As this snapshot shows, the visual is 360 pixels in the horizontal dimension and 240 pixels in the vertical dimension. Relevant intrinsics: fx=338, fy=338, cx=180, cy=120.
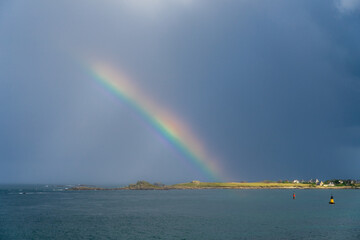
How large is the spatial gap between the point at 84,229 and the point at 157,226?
12978 mm

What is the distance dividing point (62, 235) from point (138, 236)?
1215 cm

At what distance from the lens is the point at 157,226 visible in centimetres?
6231

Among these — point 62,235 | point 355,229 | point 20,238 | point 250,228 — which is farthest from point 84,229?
point 355,229

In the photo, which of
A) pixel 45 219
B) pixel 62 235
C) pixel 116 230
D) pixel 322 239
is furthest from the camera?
pixel 45 219

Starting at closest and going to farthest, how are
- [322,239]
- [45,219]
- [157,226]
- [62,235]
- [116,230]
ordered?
1. [322,239]
2. [62,235]
3. [116,230]
4. [157,226]
5. [45,219]

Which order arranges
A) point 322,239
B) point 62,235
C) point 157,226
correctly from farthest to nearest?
point 157,226, point 62,235, point 322,239

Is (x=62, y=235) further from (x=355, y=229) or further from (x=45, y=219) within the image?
(x=355, y=229)

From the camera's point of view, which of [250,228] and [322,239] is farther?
[250,228]

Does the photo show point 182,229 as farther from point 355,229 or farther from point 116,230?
point 355,229

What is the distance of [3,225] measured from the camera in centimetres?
6312

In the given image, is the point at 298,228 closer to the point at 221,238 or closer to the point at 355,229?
the point at 355,229

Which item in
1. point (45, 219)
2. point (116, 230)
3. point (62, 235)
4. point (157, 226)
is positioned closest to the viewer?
point (62, 235)

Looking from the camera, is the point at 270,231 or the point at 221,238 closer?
the point at 221,238

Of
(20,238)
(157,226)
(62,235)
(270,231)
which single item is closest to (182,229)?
(157,226)
